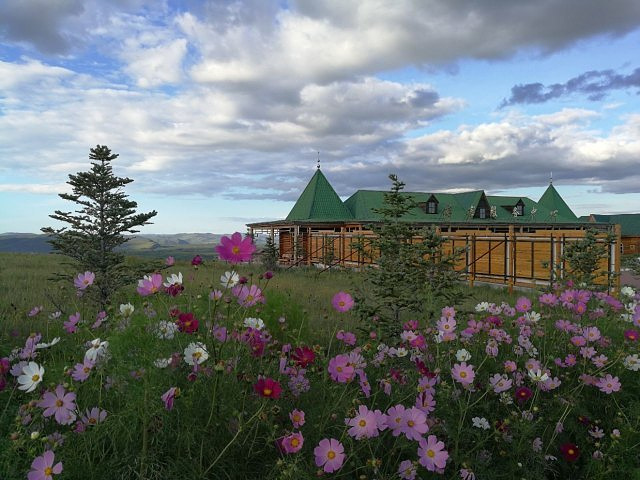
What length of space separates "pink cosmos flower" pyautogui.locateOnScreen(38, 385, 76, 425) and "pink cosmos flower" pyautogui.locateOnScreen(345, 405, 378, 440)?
1.05 m

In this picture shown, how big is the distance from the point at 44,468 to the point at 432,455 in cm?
132

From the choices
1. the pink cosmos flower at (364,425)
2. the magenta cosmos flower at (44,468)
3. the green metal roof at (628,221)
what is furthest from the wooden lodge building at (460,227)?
the green metal roof at (628,221)

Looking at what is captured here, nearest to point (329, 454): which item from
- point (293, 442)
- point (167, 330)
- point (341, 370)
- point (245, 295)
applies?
point (293, 442)

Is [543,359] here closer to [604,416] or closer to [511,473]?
[604,416]

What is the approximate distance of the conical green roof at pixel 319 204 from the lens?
2727 centimetres

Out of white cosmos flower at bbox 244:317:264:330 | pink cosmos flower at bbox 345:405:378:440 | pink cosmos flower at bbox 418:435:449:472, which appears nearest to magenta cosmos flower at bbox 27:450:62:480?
pink cosmos flower at bbox 345:405:378:440

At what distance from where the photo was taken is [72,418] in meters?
1.80

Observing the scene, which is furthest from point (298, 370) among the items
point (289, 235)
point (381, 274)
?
point (289, 235)

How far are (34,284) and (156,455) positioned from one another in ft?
39.9

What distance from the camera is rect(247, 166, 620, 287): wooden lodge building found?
46.8ft

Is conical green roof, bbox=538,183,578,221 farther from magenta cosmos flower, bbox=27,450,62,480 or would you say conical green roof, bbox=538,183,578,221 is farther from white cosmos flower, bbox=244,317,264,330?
magenta cosmos flower, bbox=27,450,62,480

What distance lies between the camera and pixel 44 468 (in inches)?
57.2

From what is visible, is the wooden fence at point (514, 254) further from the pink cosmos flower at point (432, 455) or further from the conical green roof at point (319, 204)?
the conical green roof at point (319, 204)

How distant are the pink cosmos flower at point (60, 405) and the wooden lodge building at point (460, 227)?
13221 millimetres
